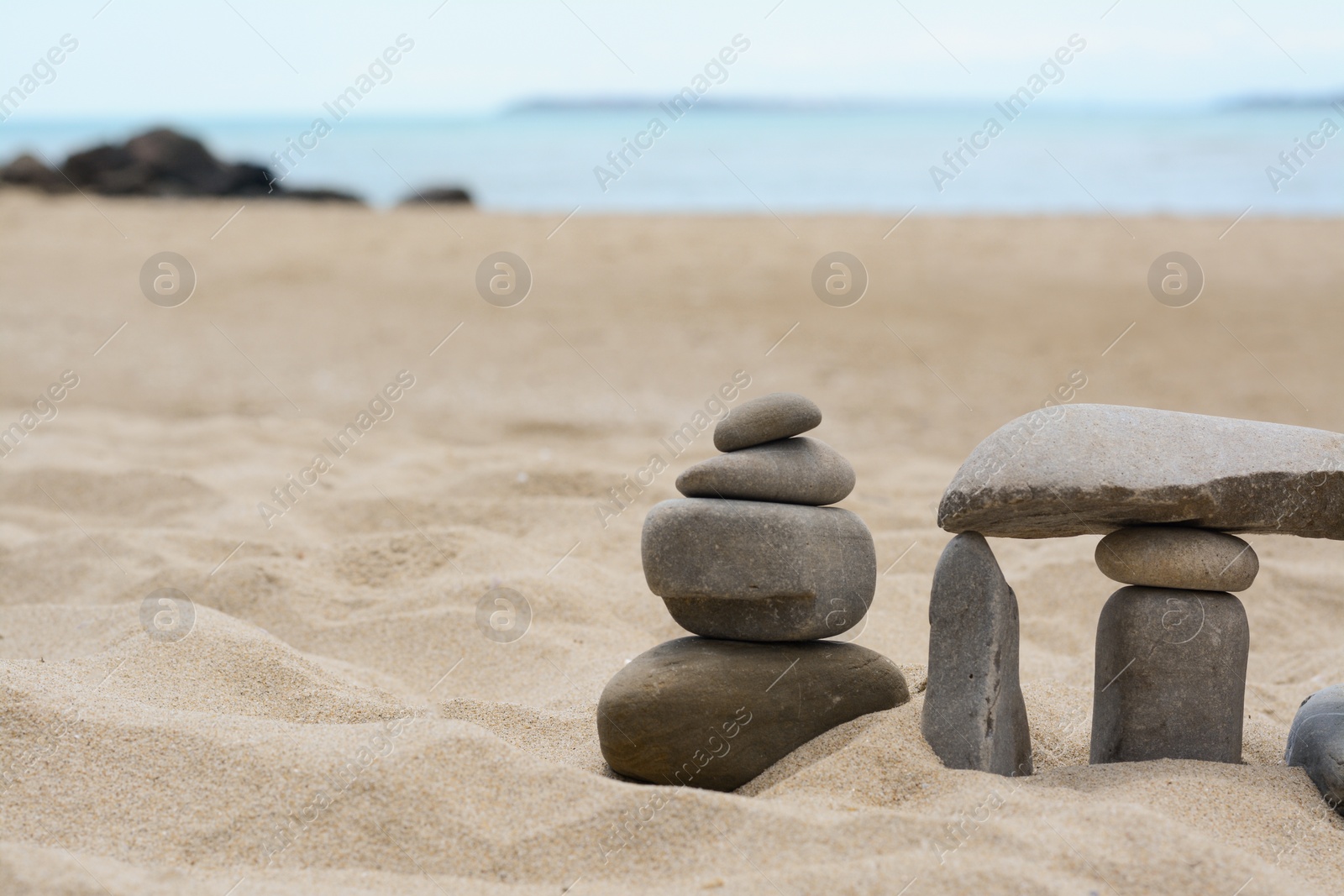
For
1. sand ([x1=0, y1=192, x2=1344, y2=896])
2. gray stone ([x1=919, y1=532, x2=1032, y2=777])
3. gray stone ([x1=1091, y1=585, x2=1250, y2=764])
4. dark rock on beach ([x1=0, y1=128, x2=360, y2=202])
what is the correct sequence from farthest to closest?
dark rock on beach ([x1=0, y1=128, x2=360, y2=202])
gray stone ([x1=1091, y1=585, x2=1250, y2=764])
gray stone ([x1=919, y1=532, x2=1032, y2=777])
sand ([x1=0, y1=192, x2=1344, y2=896])

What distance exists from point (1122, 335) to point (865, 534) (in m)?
6.18

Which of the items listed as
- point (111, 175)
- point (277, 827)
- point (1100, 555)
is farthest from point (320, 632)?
point (111, 175)

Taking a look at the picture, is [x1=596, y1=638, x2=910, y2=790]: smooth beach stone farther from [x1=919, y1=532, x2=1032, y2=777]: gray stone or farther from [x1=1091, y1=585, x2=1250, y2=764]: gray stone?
[x1=1091, y1=585, x2=1250, y2=764]: gray stone

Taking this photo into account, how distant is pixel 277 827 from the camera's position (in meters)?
2.48

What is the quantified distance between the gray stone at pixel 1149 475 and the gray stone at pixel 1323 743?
45 cm

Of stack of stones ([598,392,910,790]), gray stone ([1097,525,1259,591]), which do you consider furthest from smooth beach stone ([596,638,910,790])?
gray stone ([1097,525,1259,591])

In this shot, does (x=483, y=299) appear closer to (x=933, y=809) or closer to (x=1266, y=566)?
(x=1266, y=566)

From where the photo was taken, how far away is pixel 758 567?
297 cm

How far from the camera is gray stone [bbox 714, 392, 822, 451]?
3.08m

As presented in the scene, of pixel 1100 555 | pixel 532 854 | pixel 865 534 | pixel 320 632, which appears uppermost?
pixel 1100 555

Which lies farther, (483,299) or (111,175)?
(111,175)

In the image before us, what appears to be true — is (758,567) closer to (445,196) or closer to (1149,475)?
(1149,475)

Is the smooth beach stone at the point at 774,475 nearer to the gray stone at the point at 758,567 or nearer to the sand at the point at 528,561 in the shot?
the gray stone at the point at 758,567

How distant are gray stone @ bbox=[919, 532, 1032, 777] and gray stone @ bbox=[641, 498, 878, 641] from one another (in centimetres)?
28
